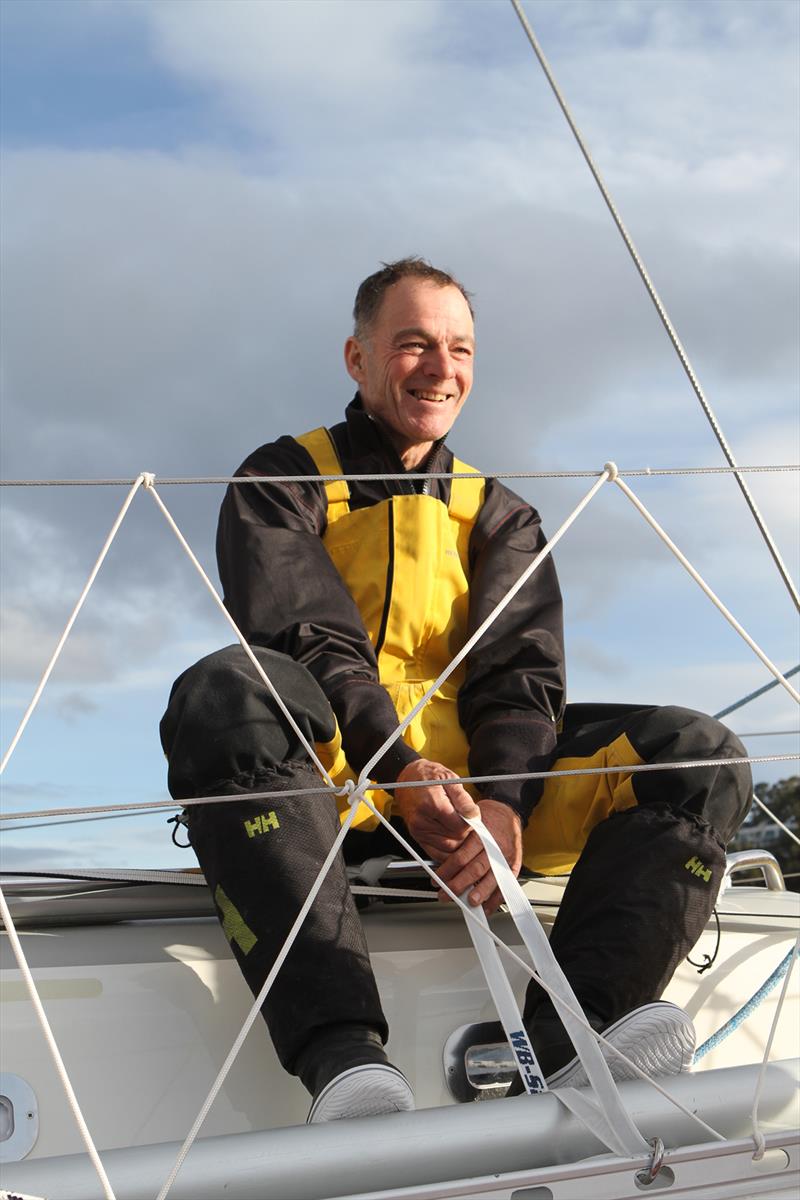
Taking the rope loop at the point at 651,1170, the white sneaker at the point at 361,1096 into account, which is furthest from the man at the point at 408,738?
the rope loop at the point at 651,1170

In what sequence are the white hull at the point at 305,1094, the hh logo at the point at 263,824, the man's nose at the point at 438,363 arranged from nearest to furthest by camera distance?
the white hull at the point at 305,1094 → the hh logo at the point at 263,824 → the man's nose at the point at 438,363

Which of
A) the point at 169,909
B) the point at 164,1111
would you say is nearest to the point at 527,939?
the point at 164,1111

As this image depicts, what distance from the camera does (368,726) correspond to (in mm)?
1483

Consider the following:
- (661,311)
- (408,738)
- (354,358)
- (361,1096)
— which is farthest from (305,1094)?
(354,358)

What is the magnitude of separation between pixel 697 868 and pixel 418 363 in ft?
2.83

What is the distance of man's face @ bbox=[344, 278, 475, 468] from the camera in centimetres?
187

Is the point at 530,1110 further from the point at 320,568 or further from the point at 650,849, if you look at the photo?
the point at 320,568

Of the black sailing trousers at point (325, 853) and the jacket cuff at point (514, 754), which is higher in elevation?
the jacket cuff at point (514, 754)

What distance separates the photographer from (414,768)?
1403 millimetres

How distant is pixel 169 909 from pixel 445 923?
1.06 feet

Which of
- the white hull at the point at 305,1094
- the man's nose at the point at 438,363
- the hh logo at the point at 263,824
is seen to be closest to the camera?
the white hull at the point at 305,1094

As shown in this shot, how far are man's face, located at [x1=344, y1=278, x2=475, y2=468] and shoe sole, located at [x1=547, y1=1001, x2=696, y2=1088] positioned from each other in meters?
0.91

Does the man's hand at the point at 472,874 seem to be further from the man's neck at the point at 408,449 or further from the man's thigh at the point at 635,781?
the man's neck at the point at 408,449

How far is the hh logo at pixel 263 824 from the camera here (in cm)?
123
